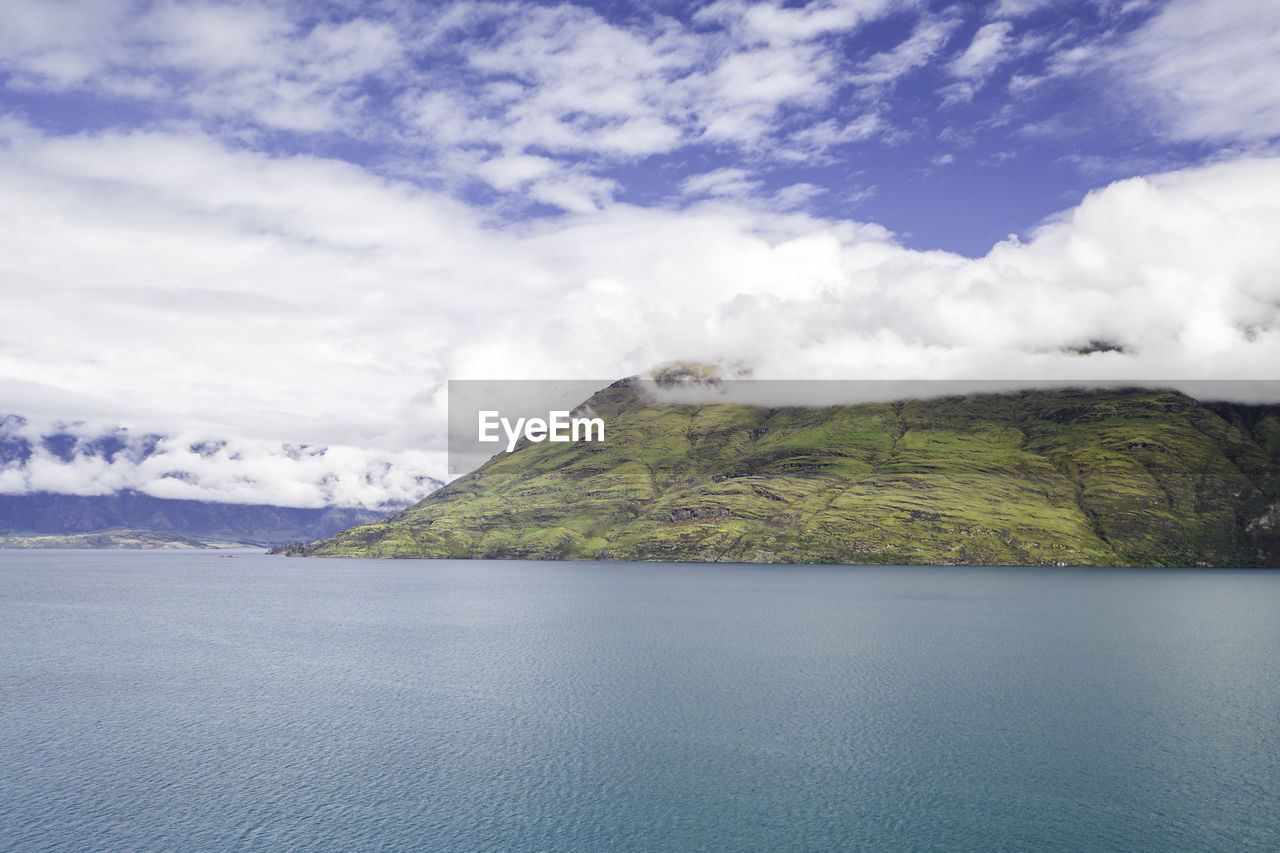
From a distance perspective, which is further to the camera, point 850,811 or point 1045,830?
point 850,811

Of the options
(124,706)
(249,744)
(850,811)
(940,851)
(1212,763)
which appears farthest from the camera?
(124,706)

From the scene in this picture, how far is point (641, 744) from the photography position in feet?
243

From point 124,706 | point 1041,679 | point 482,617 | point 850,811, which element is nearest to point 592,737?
point 850,811

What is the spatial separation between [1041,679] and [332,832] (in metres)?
93.9

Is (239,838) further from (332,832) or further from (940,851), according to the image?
(940,851)

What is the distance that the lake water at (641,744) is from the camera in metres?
53.4

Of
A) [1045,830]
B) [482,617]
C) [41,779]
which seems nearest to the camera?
[1045,830]

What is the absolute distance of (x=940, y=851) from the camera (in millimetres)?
49938

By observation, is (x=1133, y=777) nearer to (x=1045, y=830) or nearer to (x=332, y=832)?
(x=1045, y=830)

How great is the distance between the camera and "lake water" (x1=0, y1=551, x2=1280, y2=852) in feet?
175

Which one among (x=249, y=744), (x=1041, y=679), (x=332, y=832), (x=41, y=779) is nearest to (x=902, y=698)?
(x=1041, y=679)

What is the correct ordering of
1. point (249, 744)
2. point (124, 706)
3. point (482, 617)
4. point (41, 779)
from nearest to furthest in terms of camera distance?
point (41, 779)
point (249, 744)
point (124, 706)
point (482, 617)

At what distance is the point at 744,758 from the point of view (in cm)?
6906

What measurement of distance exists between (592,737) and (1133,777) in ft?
161
